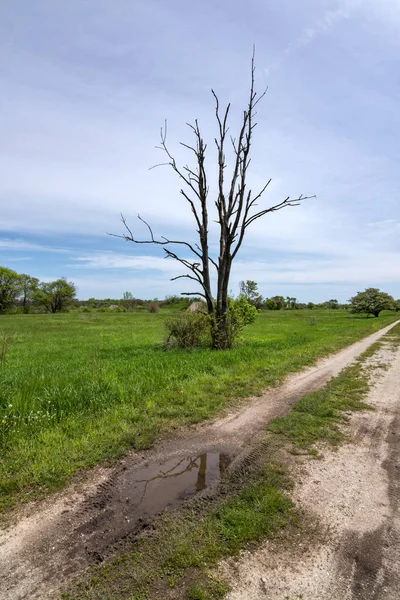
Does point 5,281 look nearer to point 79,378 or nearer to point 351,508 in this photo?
point 79,378

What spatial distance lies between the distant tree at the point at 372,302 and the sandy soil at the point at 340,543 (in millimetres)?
58613

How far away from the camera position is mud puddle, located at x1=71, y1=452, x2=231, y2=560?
3.05 meters

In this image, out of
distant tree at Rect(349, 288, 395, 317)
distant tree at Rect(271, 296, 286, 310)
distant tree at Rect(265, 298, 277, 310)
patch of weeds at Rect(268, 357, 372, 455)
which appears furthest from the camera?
distant tree at Rect(271, 296, 286, 310)

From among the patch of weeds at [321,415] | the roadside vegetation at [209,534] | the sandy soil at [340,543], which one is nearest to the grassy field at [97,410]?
the patch of weeds at [321,415]

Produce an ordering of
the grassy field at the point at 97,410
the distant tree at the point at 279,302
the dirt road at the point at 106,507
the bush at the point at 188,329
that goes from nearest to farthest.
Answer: the dirt road at the point at 106,507 → the grassy field at the point at 97,410 → the bush at the point at 188,329 → the distant tree at the point at 279,302

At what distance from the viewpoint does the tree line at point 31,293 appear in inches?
2648

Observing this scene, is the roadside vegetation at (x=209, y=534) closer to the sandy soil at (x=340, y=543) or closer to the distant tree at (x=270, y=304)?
the sandy soil at (x=340, y=543)

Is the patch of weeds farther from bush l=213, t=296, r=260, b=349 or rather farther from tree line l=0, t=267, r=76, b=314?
tree line l=0, t=267, r=76, b=314

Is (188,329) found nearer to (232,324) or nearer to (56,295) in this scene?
(232,324)

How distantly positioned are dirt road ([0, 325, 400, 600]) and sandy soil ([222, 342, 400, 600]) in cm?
5

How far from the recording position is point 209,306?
48.0 ft

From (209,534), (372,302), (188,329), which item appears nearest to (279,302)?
(372,302)

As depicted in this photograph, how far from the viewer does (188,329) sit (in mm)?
14344

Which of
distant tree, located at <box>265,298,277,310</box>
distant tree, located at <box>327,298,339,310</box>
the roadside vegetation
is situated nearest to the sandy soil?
the roadside vegetation
